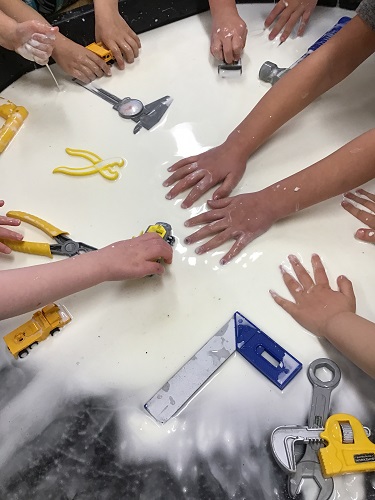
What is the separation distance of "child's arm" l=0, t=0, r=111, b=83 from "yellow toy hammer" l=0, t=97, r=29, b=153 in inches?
5.1

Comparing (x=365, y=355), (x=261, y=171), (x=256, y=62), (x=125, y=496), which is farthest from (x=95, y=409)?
(x=256, y=62)

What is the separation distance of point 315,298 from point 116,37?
0.70m

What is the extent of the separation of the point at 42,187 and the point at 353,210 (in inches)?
21.5

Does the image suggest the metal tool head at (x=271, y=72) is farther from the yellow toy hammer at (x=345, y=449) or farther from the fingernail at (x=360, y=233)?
the yellow toy hammer at (x=345, y=449)

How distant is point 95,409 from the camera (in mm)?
697

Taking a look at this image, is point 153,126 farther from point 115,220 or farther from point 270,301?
point 270,301

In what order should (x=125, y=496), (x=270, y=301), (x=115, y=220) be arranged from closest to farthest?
(x=125, y=496)
(x=270, y=301)
(x=115, y=220)

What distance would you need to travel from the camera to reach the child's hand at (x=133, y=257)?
0.74 metres

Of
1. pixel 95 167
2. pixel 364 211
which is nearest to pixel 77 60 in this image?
pixel 95 167

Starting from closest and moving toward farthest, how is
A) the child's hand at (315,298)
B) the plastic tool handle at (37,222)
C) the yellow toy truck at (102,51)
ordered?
the child's hand at (315,298) → the plastic tool handle at (37,222) → the yellow toy truck at (102,51)

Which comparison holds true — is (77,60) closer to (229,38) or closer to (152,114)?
(152,114)

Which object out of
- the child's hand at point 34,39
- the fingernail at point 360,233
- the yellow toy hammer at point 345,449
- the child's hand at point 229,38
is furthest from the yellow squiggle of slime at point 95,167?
the yellow toy hammer at point 345,449

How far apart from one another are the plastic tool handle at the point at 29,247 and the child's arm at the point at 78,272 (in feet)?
0.34

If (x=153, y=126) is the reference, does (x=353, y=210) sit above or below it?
below
